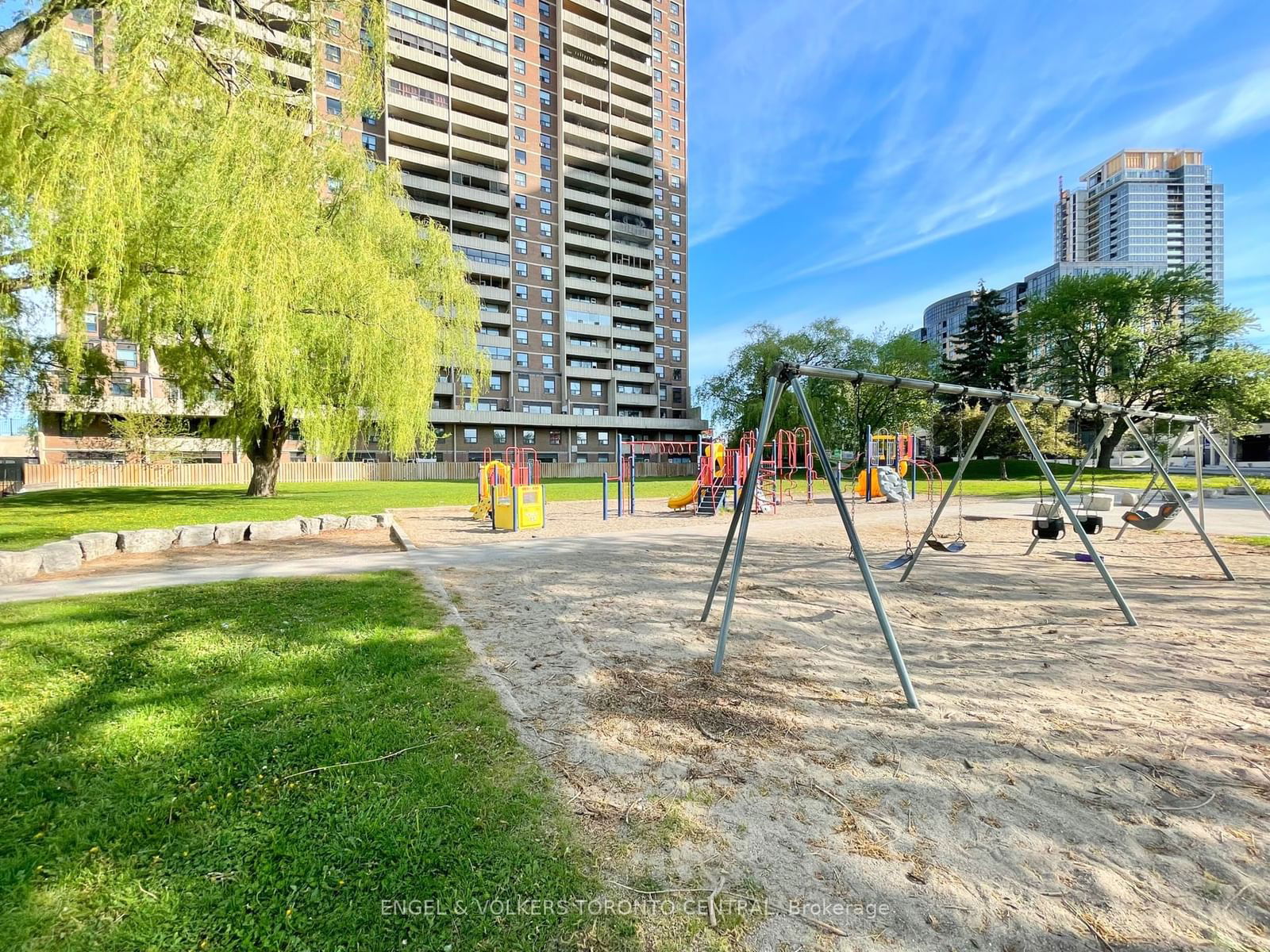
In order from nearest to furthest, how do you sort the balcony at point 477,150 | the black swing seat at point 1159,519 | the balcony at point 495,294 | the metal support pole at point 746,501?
the metal support pole at point 746,501
the black swing seat at point 1159,519
the balcony at point 477,150
the balcony at point 495,294

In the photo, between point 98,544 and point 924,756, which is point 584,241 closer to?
point 98,544

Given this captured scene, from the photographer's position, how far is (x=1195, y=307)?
129 ft

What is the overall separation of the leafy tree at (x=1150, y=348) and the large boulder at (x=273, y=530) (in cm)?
4466

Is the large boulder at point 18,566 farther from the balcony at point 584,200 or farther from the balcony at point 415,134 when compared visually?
the balcony at point 584,200

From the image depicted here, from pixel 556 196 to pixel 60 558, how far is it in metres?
59.5

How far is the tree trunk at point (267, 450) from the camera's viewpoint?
754 inches

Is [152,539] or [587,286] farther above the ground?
[587,286]

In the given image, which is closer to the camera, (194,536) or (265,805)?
(265,805)

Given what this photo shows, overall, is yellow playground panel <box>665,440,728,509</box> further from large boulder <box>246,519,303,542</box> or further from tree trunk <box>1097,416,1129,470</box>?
tree trunk <box>1097,416,1129,470</box>

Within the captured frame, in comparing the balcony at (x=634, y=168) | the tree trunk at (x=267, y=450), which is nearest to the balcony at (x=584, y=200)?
the balcony at (x=634, y=168)

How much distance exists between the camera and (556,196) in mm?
59062

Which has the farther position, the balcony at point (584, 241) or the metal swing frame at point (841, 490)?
the balcony at point (584, 241)

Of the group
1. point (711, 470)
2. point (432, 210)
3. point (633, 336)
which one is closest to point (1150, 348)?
point (711, 470)

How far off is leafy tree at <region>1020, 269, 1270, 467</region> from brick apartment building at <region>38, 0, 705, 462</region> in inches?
1318
